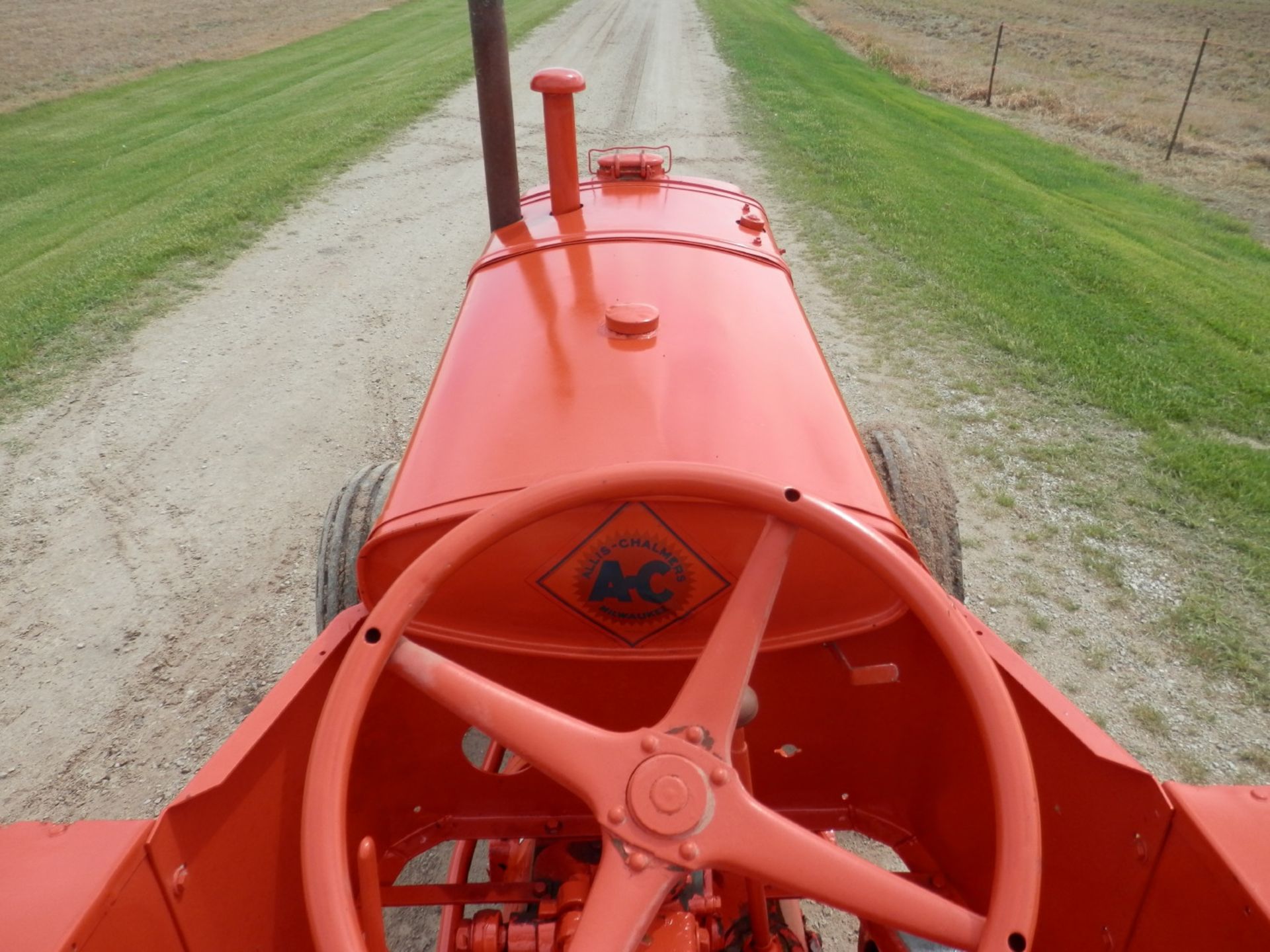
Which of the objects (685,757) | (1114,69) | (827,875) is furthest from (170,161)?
(1114,69)

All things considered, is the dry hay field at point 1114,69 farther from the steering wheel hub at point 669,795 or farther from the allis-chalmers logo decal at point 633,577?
the steering wheel hub at point 669,795

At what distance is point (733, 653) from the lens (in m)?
1.33

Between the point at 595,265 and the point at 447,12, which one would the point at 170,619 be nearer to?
the point at 595,265

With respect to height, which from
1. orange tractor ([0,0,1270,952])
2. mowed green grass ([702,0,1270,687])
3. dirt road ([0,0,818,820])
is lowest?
mowed green grass ([702,0,1270,687])

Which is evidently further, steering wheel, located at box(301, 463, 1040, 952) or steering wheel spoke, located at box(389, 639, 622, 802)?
steering wheel spoke, located at box(389, 639, 622, 802)

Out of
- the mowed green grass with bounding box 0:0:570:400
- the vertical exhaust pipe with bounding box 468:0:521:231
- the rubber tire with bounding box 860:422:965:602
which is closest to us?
the rubber tire with bounding box 860:422:965:602

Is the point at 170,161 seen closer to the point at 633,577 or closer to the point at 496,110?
the point at 496,110

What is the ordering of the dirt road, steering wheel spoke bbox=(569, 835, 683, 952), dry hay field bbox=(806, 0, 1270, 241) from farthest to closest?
dry hay field bbox=(806, 0, 1270, 241) < the dirt road < steering wheel spoke bbox=(569, 835, 683, 952)

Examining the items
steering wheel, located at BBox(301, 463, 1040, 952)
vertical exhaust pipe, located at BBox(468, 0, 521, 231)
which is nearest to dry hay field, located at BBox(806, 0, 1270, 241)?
vertical exhaust pipe, located at BBox(468, 0, 521, 231)

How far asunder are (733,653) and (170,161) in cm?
1070

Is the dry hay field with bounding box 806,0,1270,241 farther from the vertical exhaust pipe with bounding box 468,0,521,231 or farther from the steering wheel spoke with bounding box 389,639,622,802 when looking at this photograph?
the steering wheel spoke with bounding box 389,639,622,802

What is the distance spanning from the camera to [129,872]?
124 cm

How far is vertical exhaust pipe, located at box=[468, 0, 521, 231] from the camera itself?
2.94m

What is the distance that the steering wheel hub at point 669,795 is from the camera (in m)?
1.20
